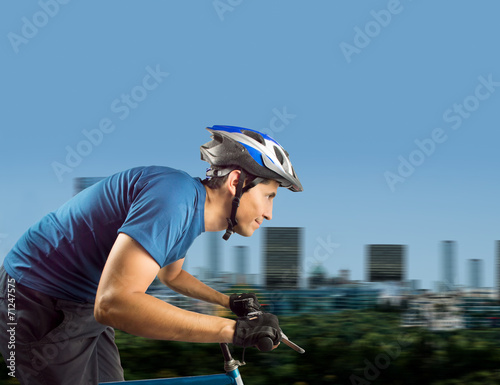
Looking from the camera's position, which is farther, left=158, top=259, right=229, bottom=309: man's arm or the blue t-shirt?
left=158, top=259, right=229, bottom=309: man's arm

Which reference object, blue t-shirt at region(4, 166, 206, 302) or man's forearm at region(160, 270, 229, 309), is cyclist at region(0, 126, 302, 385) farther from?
man's forearm at region(160, 270, 229, 309)

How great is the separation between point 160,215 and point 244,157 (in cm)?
58

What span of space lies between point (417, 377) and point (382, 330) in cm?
41

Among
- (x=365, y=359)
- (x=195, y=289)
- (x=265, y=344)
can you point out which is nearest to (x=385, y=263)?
(x=365, y=359)

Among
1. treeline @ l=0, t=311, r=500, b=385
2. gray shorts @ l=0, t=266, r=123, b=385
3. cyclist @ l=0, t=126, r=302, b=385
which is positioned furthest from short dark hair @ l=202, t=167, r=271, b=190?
treeline @ l=0, t=311, r=500, b=385

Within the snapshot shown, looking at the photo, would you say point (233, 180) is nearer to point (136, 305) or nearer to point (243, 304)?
point (243, 304)

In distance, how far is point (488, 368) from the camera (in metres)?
4.66

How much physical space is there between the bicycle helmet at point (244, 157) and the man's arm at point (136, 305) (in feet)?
1.91

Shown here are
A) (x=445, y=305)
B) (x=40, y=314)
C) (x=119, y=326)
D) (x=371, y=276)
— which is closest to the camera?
(x=119, y=326)

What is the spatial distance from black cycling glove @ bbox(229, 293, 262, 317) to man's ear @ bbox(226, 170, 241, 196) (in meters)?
0.55

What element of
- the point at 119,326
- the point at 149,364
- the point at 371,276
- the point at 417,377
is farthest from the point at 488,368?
the point at 119,326

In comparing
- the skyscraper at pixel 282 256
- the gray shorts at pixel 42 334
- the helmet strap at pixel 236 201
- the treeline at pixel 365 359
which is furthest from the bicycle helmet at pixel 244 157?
the skyscraper at pixel 282 256

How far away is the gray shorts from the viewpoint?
254cm

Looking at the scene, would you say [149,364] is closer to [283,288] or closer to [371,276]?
[283,288]
